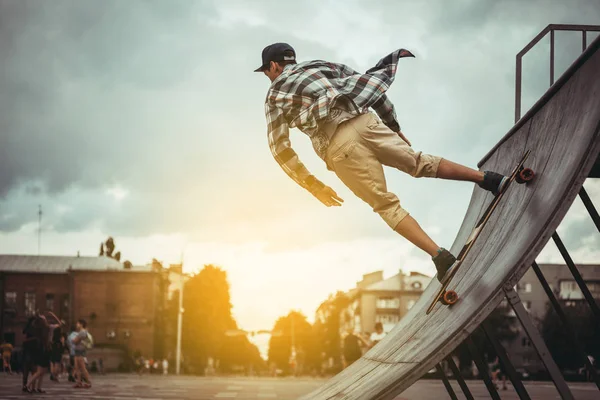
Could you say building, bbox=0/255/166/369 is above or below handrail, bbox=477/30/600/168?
below

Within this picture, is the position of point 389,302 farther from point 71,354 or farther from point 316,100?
point 316,100

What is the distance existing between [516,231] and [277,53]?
1954 mm

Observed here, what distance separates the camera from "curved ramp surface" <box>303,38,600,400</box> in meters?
2.95

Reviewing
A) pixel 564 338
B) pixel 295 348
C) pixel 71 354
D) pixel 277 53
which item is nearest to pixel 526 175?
pixel 277 53

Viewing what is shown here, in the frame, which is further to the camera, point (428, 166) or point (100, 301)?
point (100, 301)

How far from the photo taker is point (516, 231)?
3566 millimetres

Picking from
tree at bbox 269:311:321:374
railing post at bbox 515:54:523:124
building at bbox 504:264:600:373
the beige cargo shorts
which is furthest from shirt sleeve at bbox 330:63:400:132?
tree at bbox 269:311:321:374

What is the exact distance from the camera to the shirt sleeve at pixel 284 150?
4.35 metres

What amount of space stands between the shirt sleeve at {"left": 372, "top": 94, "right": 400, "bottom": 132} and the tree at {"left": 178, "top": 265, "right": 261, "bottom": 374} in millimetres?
66353

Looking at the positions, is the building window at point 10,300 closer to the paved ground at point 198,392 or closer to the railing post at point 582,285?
the paved ground at point 198,392

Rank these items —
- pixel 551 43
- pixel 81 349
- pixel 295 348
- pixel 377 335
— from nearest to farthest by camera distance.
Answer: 1. pixel 551 43
2. pixel 377 335
3. pixel 81 349
4. pixel 295 348

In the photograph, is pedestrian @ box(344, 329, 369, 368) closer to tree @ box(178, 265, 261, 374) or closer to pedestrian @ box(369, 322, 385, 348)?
pedestrian @ box(369, 322, 385, 348)

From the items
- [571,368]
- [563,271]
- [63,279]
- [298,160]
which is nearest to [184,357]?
[63,279]

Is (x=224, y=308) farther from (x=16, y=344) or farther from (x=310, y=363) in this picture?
(x=310, y=363)
